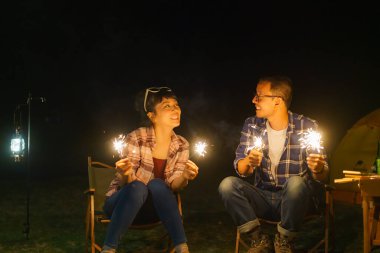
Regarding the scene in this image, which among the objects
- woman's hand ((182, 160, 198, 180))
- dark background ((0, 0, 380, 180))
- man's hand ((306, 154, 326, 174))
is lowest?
woman's hand ((182, 160, 198, 180))

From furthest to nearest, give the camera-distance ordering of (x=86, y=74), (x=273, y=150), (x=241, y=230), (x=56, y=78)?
Answer: (x=86, y=74) < (x=56, y=78) < (x=273, y=150) < (x=241, y=230)

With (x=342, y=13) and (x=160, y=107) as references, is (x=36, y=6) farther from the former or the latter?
(x=160, y=107)

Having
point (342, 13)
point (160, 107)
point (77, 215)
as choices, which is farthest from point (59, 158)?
point (160, 107)

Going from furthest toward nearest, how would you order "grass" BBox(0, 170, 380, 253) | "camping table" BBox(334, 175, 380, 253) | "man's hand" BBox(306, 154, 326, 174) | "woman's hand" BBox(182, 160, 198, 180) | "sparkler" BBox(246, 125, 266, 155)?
"grass" BBox(0, 170, 380, 253) < "sparkler" BBox(246, 125, 266, 155) < "woman's hand" BBox(182, 160, 198, 180) < "man's hand" BBox(306, 154, 326, 174) < "camping table" BBox(334, 175, 380, 253)

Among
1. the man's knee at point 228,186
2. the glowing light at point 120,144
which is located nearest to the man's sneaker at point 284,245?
the man's knee at point 228,186

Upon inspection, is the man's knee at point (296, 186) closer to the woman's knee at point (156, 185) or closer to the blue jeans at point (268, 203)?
the blue jeans at point (268, 203)

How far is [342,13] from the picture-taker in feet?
56.9

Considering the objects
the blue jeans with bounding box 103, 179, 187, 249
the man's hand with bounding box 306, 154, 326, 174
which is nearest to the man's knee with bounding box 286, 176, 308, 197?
the man's hand with bounding box 306, 154, 326, 174

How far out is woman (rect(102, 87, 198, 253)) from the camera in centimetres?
340

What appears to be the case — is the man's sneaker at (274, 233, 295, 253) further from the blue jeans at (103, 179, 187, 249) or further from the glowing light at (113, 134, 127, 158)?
the glowing light at (113, 134, 127, 158)

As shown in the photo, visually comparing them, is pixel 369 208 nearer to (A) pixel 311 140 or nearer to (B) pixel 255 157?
(A) pixel 311 140

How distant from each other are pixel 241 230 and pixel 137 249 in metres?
1.47

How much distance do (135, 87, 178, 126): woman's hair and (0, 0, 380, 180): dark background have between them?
997 centimetres

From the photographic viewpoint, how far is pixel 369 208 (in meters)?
3.55
